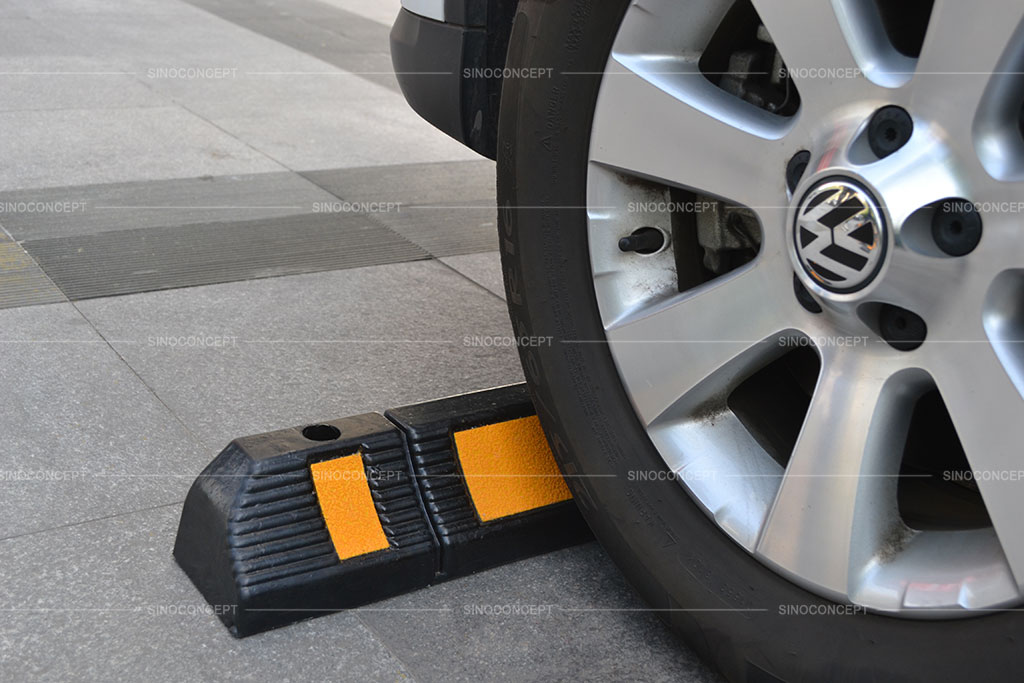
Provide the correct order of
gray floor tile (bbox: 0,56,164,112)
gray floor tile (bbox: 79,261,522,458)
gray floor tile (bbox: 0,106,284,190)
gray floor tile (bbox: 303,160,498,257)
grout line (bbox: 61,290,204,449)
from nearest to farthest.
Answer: grout line (bbox: 61,290,204,449), gray floor tile (bbox: 79,261,522,458), gray floor tile (bbox: 303,160,498,257), gray floor tile (bbox: 0,106,284,190), gray floor tile (bbox: 0,56,164,112)

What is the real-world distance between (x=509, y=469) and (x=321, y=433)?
14.6 inches

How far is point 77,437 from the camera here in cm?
253

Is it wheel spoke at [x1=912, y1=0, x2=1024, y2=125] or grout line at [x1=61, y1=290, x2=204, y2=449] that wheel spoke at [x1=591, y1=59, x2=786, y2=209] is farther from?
grout line at [x1=61, y1=290, x2=204, y2=449]

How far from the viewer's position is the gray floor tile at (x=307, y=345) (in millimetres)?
2777

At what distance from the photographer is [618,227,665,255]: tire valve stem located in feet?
6.34

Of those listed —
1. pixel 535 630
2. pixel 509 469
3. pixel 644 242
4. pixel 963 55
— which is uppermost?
pixel 963 55

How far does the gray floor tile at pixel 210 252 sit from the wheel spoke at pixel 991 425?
2.52 meters

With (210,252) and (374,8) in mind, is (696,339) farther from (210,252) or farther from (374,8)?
(374,8)

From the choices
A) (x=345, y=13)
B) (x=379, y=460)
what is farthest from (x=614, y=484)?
(x=345, y=13)

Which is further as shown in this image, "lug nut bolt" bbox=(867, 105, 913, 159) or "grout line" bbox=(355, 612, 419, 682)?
"grout line" bbox=(355, 612, 419, 682)

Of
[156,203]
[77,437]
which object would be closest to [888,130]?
[77,437]

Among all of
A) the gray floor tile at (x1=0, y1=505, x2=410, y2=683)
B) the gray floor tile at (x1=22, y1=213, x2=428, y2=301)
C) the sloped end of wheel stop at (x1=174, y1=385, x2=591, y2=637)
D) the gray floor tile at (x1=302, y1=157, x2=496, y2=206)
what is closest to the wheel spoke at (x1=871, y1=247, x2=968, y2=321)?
the sloped end of wheel stop at (x1=174, y1=385, x2=591, y2=637)

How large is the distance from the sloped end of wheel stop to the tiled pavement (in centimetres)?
5

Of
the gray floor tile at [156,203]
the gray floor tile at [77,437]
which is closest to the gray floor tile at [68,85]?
the gray floor tile at [156,203]
